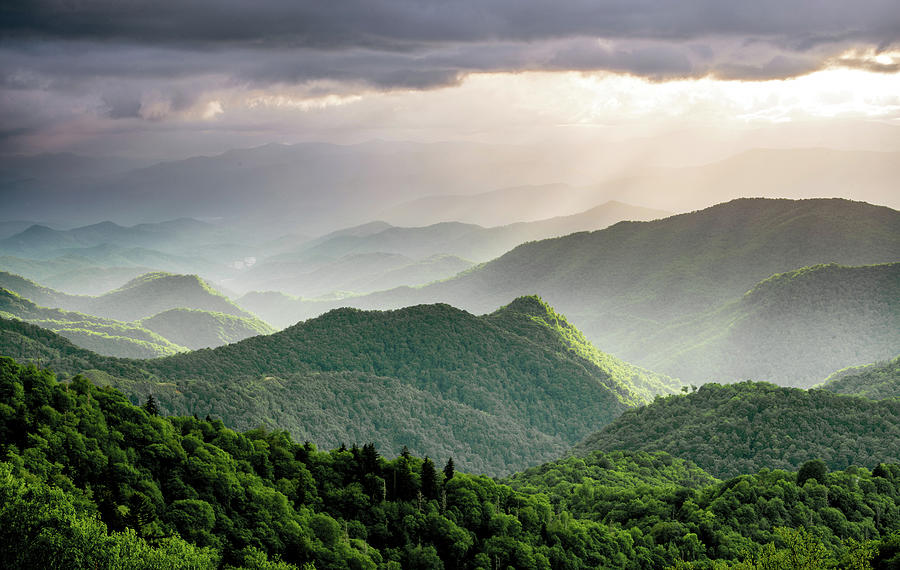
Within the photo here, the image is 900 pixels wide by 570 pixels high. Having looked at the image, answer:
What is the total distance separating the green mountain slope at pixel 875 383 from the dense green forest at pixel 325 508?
229 ft

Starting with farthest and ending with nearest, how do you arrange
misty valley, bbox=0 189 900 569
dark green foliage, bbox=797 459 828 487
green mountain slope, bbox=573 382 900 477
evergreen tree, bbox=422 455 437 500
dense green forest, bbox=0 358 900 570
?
green mountain slope, bbox=573 382 900 477 < dark green foliage, bbox=797 459 828 487 < evergreen tree, bbox=422 455 437 500 < misty valley, bbox=0 189 900 569 < dense green forest, bbox=0 358 900 570

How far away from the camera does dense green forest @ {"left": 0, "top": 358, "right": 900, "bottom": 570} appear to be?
2012 inches

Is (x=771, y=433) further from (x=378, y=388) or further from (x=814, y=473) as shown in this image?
(x=378, y=388)

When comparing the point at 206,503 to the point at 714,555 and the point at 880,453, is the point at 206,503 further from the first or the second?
the point at 880,453

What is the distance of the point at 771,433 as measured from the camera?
122750mm

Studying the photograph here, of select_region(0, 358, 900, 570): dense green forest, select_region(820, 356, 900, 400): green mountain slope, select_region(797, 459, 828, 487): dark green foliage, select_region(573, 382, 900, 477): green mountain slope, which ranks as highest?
select_region(820, 356, 900, 400): green mountain slope

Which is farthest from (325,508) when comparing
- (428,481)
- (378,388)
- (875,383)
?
(875,383)

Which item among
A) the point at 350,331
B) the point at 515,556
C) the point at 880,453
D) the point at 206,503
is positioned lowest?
the point at 515,556

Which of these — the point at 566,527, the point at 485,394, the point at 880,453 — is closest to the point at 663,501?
the point at 566,527

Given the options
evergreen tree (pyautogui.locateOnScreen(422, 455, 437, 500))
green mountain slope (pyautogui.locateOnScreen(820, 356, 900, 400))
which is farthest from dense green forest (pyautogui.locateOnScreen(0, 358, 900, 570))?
green mountain slope (pyautogui.locateOnScreen(820, 356, 900, 400))

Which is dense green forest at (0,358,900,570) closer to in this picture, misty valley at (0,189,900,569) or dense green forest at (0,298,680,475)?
misty valley at (0,189,900,569)

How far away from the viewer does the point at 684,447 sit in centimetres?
12600

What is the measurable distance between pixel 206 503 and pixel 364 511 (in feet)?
57.2

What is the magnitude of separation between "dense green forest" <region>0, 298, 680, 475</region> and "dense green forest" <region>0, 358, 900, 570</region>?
2192 inches
